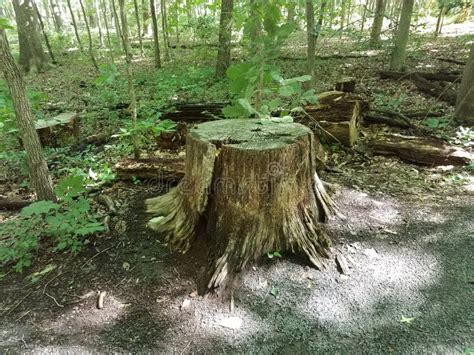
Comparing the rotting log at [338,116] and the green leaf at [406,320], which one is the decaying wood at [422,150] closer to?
the rotting log at [338,116]

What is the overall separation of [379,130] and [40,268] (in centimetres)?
518

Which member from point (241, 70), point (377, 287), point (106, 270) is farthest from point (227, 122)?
point (377, 287)

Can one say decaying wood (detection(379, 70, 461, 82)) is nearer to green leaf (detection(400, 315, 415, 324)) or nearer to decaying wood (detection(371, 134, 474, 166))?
decaying wood (detection(371, 134, 474, 166))

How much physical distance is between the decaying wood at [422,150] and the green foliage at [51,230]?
3.98 m

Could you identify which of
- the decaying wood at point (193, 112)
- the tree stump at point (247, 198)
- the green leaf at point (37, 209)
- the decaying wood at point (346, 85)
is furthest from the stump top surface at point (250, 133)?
the decaying wood at point (346, 85)

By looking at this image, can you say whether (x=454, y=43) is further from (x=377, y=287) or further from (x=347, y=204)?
(x=377, y=287)

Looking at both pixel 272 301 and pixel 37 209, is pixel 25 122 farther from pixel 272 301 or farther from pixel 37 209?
pixel 272 301

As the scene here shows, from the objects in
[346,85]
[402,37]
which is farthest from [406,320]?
[402,37]

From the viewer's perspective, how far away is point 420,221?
10.6 feet

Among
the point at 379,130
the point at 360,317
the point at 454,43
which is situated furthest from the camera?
the point at 454,43

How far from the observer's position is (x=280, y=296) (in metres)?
2.47

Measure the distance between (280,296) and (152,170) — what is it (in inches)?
95.9

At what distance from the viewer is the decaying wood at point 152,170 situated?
4.07 m

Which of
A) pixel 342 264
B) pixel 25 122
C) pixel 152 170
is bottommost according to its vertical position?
pixel 342 264
